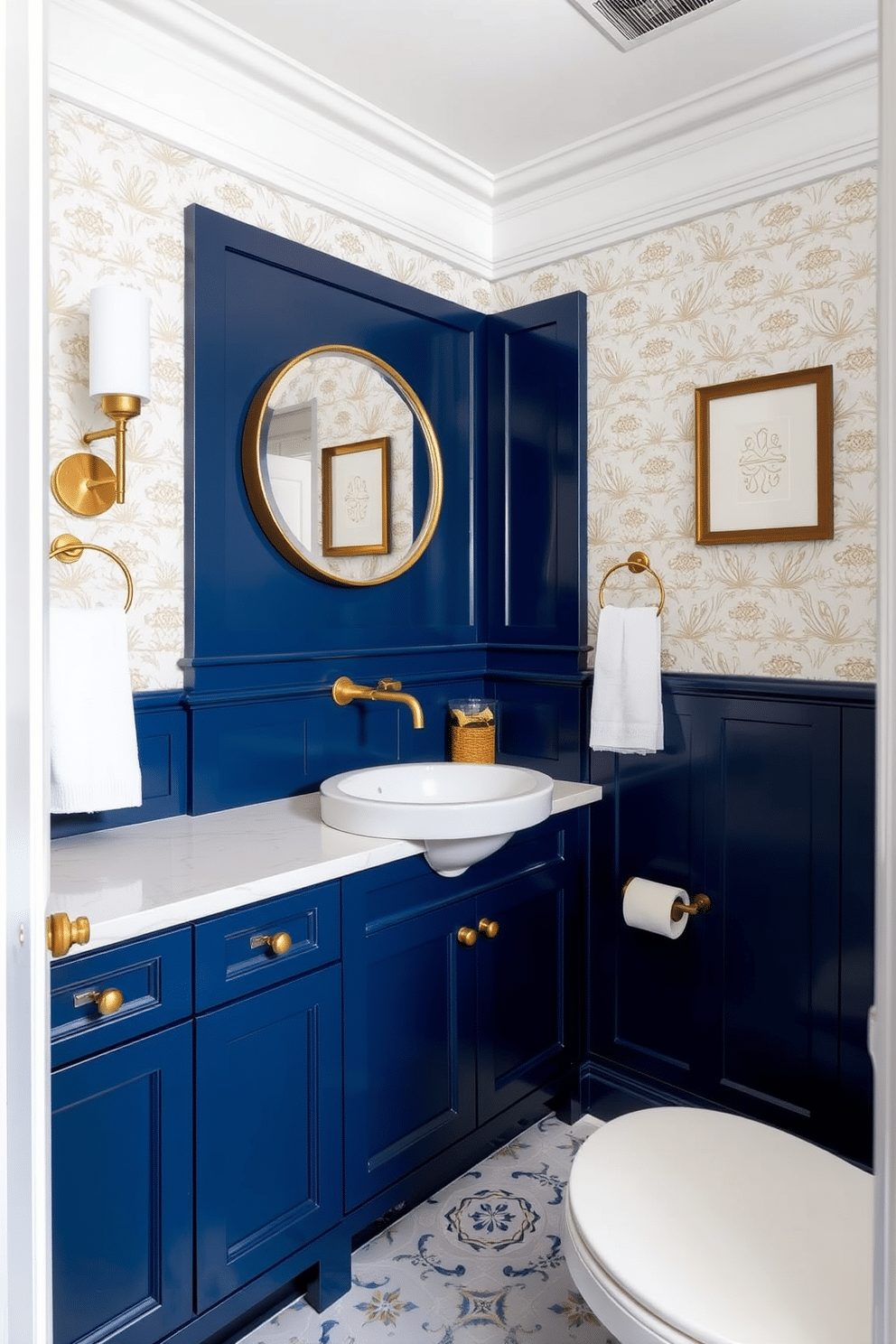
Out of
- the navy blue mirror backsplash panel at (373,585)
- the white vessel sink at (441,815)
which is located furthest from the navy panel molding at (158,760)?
the white vessel sink at (441,815)

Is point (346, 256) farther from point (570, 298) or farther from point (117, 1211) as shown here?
point (117, 1211)

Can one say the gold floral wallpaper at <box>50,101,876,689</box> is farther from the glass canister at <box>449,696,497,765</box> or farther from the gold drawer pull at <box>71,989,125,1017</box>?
the gold drawer pull at <box>71,989,125,1017</box>

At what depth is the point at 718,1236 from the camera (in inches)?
50.0

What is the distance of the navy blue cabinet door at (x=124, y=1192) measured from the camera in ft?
4.56

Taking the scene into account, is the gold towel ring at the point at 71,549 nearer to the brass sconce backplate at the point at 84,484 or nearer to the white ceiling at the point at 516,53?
the brass sconce backplate at the point at 84,484

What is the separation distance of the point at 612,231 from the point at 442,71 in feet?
1.96

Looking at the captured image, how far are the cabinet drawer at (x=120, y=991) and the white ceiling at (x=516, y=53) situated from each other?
6.04ft

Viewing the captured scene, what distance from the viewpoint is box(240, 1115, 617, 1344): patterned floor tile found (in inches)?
68.9

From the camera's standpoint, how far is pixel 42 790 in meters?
0.80

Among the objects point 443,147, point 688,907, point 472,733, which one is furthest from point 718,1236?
point 443,147

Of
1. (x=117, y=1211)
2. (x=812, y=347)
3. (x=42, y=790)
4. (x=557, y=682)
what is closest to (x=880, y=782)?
(x=42, y=790)

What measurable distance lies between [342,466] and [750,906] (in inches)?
57.8

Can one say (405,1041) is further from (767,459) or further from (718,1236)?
(767,459)

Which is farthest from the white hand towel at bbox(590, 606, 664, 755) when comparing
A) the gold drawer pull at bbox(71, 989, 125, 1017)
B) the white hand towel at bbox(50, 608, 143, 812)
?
the gold drawer pull at bbox(71, 989, 125, 1017)
